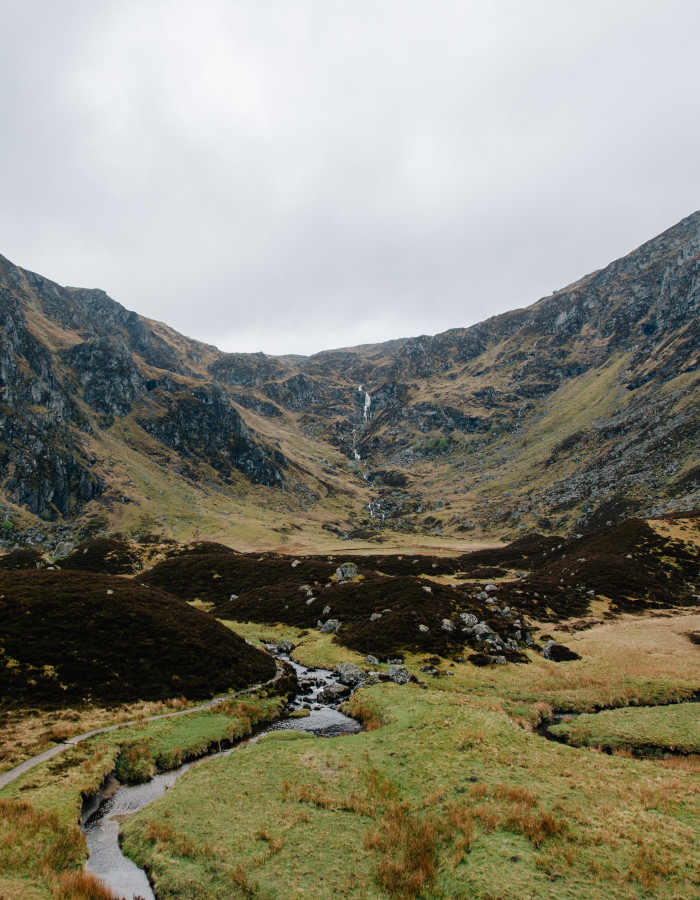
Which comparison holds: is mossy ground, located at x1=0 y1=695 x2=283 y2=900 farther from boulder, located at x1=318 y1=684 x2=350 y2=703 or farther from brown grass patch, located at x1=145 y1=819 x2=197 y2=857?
boulder, located at x1=318 y1=684 x2=350 y2=703

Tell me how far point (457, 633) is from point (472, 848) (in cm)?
3715

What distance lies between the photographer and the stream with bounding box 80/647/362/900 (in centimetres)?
1614

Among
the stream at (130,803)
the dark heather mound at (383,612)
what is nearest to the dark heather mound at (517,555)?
the dark heather mound at (383,612)

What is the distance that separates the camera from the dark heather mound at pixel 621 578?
6938 centimetres

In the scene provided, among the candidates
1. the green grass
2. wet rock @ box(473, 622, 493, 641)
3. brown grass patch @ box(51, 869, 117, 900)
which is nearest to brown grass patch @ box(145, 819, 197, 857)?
brown grass patch @ box(51, 869, 117, 900)

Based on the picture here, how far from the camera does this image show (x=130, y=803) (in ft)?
72.0

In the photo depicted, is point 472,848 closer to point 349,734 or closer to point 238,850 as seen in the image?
point 238,850

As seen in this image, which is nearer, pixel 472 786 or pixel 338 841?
pixel 338 841

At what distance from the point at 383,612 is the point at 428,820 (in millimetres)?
40912

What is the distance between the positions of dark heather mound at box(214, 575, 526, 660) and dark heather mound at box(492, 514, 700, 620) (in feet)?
51.0

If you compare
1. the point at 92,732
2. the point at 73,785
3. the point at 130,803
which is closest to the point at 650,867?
the point at 130,803

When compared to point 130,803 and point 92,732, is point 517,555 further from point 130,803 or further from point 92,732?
point 130,803

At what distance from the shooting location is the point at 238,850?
54.8 feet

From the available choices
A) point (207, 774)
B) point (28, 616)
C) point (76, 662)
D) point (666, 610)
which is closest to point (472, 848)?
point (207, 774)
